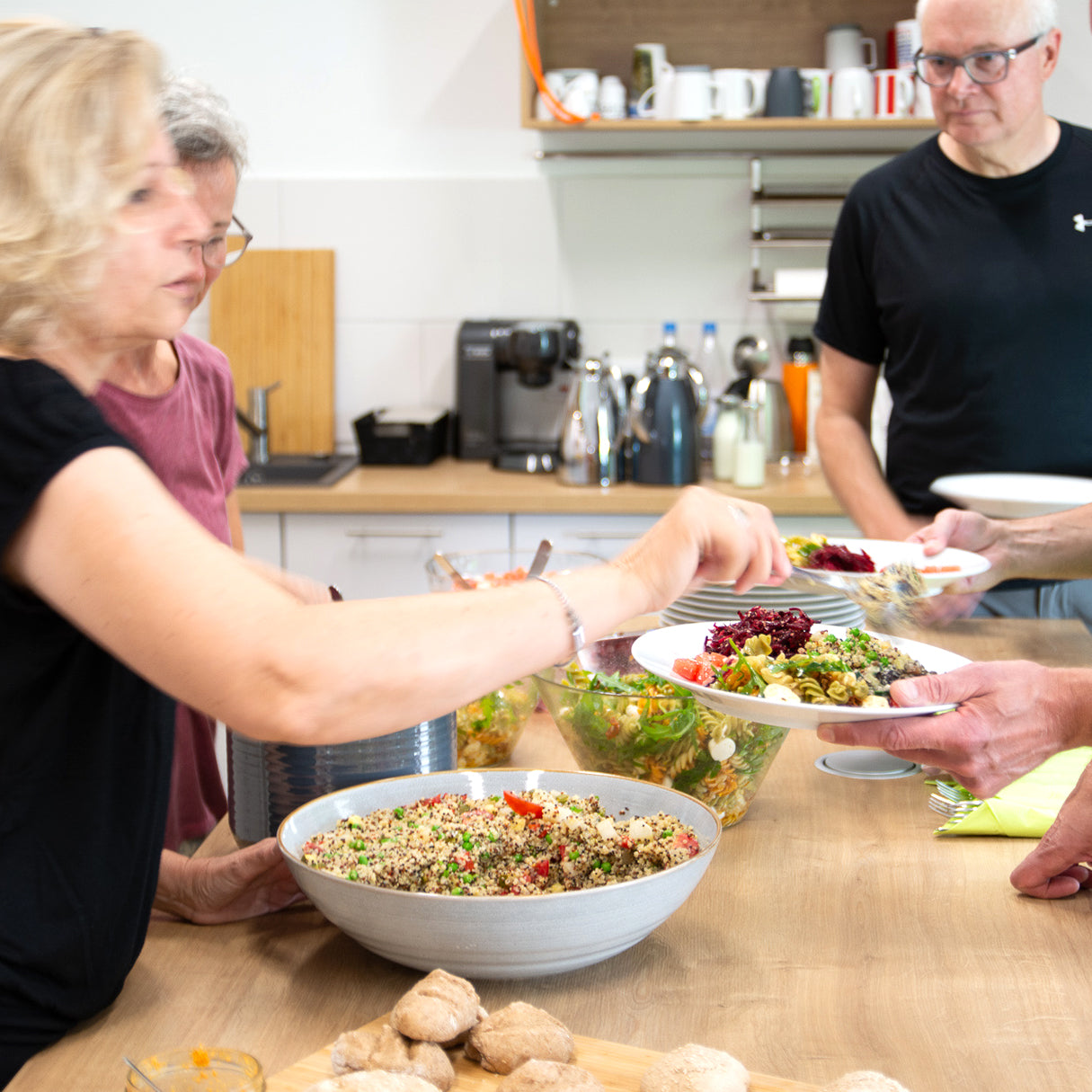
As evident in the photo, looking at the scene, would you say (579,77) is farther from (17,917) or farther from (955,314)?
(17,917)

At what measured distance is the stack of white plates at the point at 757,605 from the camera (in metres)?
1.71

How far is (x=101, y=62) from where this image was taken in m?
0.91

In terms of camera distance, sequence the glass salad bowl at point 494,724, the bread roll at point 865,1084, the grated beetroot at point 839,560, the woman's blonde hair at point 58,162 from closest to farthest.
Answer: the bread roll at point 865,1084, the woman's blonde hair at point 58,162, the glass salad bowl at point 494,724, the grated beetroot at point 839,560

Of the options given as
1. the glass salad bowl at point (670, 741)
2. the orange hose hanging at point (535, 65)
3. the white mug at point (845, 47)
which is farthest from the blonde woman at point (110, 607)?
the white mug at point (845, 47)

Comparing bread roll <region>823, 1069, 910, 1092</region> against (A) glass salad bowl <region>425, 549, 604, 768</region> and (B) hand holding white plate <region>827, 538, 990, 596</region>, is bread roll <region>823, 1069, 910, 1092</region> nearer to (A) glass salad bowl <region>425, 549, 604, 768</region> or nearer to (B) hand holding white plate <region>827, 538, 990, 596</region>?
(A) glass salad bowl <region>425, 549, 604, 768</region>

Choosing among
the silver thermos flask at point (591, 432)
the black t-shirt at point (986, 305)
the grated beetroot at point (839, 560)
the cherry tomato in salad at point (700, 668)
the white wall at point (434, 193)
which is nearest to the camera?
the cherry tomato in salad at point (700, 668)

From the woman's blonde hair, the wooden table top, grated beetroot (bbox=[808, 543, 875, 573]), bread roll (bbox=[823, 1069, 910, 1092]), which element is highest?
the woman's blonde hair

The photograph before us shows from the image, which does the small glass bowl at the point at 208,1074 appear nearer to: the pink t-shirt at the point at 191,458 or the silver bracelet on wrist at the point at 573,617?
the silver bracelet on wrist at the point at 573,617

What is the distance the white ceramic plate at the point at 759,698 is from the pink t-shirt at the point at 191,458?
27.5 inches

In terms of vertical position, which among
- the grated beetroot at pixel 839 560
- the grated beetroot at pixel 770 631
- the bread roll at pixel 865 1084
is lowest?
the bread roll at pixel 865 1084

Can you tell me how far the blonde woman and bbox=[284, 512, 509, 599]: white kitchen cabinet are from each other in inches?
81.2

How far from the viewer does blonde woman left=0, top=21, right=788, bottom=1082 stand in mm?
804

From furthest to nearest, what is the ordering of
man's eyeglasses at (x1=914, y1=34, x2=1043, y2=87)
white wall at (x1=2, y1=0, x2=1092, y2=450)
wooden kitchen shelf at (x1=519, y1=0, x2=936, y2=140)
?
white wall at (x1=2, y1=0, x2=1092, y2=450) < wooden kitchen shelf at (x1=519, y1=0, x2=936, y2=140) < man's eyeglasses at (x1=914, y1=34, x2=1043, y2=87)

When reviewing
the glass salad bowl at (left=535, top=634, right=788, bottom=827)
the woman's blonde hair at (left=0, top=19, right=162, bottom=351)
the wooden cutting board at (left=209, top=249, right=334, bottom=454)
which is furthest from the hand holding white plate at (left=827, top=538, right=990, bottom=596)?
the wooden cutting board at (left=209, top=249, right=334, bottom=454)
